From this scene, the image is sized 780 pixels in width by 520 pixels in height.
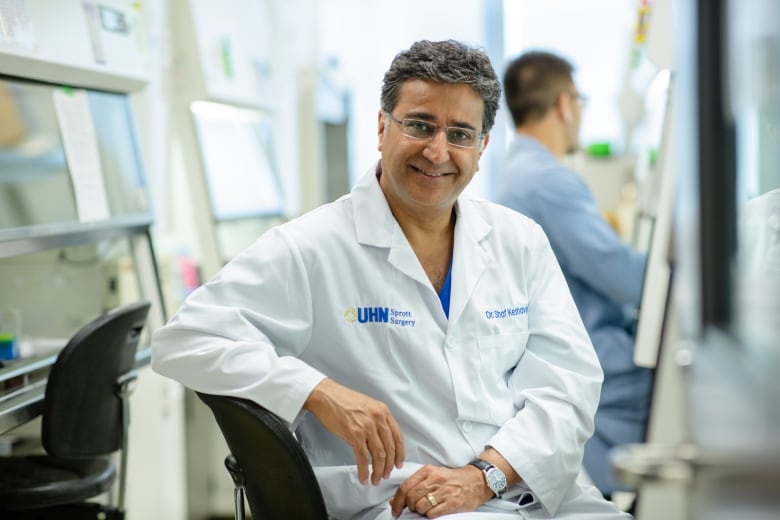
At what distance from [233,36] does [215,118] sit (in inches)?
16.5

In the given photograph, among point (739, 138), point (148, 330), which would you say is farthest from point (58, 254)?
point (739, 138)

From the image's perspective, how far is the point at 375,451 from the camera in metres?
1.42

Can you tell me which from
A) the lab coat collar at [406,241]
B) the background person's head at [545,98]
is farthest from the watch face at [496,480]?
the background person's head at [545,98]

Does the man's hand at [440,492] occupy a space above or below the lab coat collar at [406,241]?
below

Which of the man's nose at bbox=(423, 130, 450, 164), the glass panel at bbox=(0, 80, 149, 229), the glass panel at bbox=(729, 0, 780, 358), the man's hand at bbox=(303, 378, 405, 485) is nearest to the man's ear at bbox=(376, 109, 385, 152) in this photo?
the man's nose at bbox=(423, 130, 450, 164)

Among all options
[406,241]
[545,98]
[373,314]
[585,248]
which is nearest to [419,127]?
[406,241]

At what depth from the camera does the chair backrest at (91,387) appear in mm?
2033

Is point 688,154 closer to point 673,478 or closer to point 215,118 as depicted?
point 673,478

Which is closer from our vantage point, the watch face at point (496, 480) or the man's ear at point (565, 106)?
the watch face at point (496, 480)

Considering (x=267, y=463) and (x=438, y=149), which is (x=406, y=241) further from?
(x=267, y=463)

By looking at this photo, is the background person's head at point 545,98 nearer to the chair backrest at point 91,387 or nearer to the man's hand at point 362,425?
the chair backrest at point 91,387

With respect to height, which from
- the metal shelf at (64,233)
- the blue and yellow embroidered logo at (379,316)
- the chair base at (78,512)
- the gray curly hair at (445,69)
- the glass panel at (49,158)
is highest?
the gray curly hair at (445,69)

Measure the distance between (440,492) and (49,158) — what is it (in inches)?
77.8

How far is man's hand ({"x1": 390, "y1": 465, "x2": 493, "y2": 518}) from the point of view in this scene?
147 centimetres
